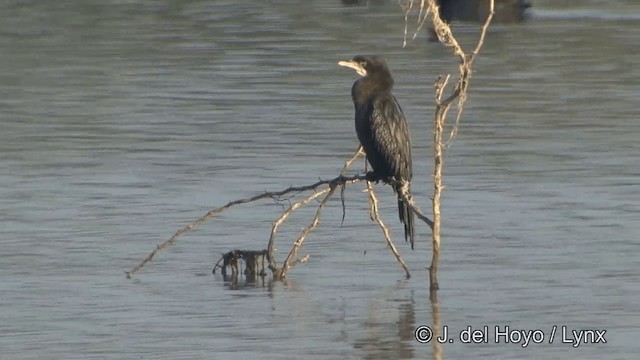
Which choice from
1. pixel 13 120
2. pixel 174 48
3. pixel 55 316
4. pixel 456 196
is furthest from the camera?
pixel 174 48

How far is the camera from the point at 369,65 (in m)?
10.4

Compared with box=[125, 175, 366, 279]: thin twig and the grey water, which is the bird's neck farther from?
the grey water

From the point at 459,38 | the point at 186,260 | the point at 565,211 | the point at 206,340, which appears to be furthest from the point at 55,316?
→ the point at 459,38

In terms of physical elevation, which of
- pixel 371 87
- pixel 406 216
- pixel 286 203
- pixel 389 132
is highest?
pixel 371 87

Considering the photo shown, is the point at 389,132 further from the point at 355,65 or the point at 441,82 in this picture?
the point at 441,82

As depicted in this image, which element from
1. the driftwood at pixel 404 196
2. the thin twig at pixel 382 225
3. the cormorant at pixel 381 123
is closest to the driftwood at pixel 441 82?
the driftwood at pixel 404 196

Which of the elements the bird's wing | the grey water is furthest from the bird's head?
the grey water

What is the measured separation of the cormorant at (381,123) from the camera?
10.4 metres

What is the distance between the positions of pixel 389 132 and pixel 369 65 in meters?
0.41

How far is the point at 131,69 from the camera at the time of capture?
22.4 metres

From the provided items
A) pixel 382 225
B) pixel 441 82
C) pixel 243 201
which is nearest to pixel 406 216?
pixel 382 225

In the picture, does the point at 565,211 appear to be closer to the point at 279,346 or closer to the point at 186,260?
the point at 186,260

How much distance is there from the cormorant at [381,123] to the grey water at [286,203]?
0.64 metres

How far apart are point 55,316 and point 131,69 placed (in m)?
13.3
